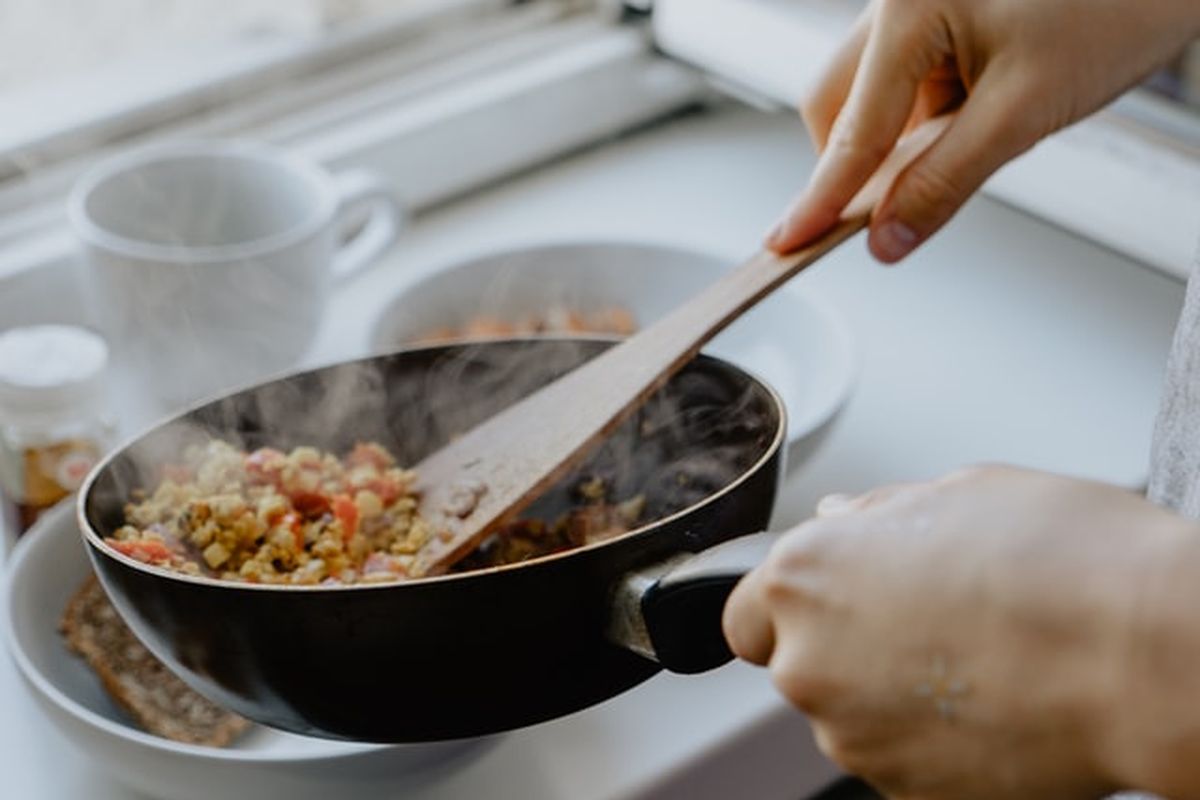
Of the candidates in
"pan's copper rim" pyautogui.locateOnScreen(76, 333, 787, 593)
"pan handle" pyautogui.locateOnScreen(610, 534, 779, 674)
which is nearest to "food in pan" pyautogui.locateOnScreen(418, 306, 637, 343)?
"pan's copper rim" pyautogui.locateOnScreen(76, 333, 787, 593)

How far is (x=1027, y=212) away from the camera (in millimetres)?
1093

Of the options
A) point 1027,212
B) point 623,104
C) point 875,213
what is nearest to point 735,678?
point 875,213

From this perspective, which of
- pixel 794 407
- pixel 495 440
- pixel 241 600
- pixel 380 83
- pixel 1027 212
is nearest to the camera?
pixel 241 600

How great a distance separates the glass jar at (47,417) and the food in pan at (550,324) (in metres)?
0.21

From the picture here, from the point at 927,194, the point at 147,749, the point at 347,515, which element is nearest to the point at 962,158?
the point at 927,194

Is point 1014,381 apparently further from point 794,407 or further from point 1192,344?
point 1192,344

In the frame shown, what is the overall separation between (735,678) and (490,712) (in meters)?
0.21

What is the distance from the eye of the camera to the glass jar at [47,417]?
2.65 ft

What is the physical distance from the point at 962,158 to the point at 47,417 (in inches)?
18.0

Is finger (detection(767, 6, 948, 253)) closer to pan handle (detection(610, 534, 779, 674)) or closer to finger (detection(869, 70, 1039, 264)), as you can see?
finger (detection(869, 70, 1039, 264))

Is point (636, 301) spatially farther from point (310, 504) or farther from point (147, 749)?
point (147, 749)

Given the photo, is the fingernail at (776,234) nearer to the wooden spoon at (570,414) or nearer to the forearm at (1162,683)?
the wooden spoon at (570,414)

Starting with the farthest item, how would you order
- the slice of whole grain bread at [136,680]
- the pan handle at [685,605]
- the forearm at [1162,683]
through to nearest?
the slice of whole grain bread at [136,680] → the pan handle at [685,605] → the forearm at [1162,683]

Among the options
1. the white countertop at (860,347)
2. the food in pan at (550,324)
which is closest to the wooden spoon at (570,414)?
the white countertop at (860,347)
